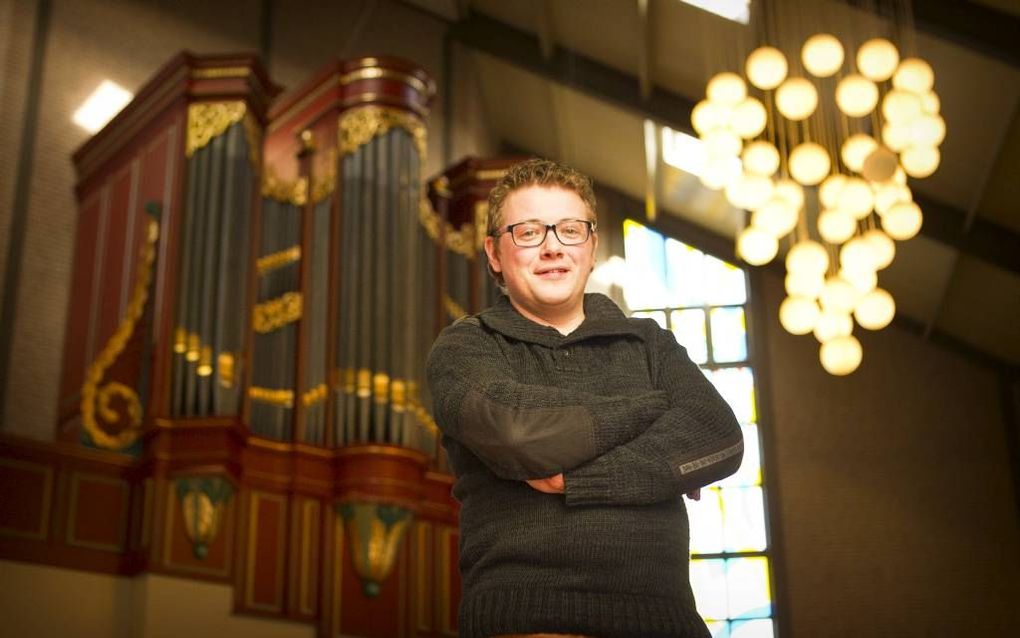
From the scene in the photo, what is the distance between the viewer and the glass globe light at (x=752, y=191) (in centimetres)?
612

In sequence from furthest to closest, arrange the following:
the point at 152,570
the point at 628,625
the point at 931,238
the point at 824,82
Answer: the point at 931,238
the point at 824,82
the point at 152,570
the point at 628,625

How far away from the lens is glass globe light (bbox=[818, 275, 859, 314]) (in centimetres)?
608

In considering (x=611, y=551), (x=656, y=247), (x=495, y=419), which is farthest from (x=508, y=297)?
(x=656, y=247)

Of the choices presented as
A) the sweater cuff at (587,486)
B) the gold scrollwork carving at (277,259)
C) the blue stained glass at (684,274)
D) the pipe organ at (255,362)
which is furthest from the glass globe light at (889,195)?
the blue stained glass at (684,274)

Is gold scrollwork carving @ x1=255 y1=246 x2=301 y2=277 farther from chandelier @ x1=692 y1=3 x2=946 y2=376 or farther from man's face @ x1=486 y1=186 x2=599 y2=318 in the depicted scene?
man's face @ x1=486 y1=186 x2=599 y2=318

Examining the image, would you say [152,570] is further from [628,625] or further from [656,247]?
[656,247]

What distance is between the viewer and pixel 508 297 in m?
2.16

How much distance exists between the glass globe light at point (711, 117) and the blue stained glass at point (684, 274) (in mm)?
5483

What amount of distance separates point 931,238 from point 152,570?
19.0 feet

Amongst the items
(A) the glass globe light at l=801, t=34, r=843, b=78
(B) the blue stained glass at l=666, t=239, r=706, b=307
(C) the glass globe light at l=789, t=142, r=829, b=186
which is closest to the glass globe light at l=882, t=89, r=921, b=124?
(A) the glass globe light at l=801, t=34, r=843, b=78

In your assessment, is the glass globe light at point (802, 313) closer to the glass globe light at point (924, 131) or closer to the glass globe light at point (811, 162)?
the glass globe light at point (811, 162)

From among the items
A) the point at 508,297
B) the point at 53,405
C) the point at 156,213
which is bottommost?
the point at 508,297

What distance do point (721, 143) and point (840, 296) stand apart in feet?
2.91

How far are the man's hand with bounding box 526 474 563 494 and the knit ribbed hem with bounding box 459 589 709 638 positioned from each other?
0.15 metres
